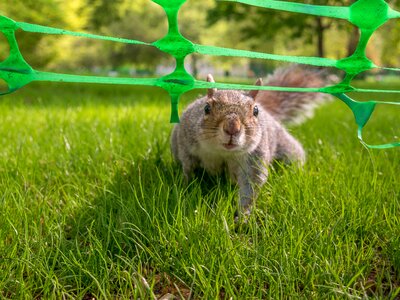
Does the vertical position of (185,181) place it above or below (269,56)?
below

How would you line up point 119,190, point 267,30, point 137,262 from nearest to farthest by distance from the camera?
point 137,262 < point 119,190 < point 267,30

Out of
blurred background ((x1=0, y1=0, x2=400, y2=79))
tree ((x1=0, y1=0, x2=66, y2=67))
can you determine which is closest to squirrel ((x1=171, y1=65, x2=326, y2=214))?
blurred background ((x1=0, y1=0, x2=400, y2=79))

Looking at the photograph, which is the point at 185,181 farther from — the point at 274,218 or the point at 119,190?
the point at 274,218

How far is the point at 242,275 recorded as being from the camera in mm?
1513

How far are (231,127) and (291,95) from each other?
4.60ft

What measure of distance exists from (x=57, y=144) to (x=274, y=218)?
1.85m

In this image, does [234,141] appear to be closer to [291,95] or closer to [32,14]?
[291,95]

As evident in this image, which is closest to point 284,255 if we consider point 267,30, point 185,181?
point 185,181

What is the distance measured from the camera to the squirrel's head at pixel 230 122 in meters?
2.08

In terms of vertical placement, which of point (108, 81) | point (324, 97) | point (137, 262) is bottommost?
point (137, 262)

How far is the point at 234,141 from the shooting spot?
2076 mm

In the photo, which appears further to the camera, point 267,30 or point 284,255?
point 267,30

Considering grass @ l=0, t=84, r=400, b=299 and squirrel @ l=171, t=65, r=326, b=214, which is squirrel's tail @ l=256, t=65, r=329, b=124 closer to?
squirrel @ l=171, t=65, r=326, b=214

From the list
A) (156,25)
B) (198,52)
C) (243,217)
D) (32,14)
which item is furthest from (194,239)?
(156,25)
